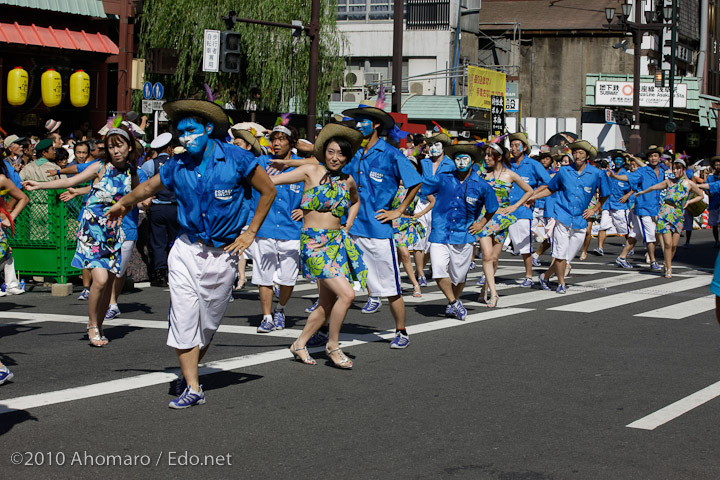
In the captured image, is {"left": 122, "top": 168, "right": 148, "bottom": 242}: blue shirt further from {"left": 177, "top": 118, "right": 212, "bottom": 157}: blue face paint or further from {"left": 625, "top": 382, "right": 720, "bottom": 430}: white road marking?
{"left": 625, "top": 382, "right": 720, "bottom": 430}: white road marking

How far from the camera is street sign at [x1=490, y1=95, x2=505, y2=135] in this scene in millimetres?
40281

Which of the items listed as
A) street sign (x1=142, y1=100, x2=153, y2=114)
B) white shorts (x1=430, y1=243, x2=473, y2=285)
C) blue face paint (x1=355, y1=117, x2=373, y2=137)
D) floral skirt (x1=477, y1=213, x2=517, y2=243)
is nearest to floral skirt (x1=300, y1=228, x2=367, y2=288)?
blue face paint (x1=355, y1=117, x2=373, y2=137)

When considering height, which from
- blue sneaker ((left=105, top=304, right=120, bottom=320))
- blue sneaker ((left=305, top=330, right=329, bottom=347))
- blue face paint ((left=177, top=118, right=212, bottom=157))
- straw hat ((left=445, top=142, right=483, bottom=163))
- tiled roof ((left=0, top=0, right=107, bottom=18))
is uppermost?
tiled roof ((left=0, top=0, right=107, bottom=18))

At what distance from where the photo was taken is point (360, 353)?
8.84 meters

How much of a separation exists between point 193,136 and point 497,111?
34.8 m

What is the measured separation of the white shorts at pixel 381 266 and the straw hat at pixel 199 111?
256cm

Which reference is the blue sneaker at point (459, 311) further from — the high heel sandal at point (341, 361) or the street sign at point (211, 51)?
the street sign at point (211, 51)

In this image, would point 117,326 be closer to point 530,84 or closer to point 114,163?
point 114,163

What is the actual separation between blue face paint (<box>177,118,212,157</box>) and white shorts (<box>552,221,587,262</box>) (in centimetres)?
800

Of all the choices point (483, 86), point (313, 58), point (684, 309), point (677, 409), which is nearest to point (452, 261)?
point (684, 309)

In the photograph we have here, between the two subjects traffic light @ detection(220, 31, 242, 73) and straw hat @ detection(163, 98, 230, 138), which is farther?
traffic light @ detection(220, 31, 242, 73)

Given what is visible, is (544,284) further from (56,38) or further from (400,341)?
(56,38)

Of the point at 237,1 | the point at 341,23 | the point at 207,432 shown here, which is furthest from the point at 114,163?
the point at 341,23

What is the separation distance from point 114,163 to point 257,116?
19222 mm
